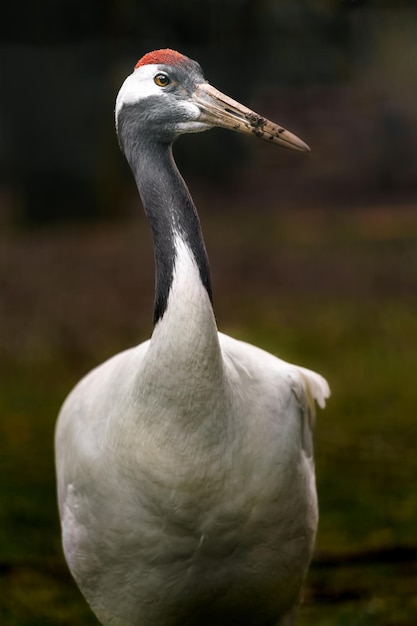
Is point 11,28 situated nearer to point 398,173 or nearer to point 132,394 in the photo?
point 398,173

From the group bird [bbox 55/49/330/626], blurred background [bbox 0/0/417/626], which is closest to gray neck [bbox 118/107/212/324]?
bird [bbox 55/49/330/626]

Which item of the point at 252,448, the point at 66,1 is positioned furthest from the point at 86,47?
the point at 252,448

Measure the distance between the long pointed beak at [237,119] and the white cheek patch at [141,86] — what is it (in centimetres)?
9

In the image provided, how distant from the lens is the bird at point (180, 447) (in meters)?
2.20

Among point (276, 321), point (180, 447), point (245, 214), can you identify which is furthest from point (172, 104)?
point (276, 321)

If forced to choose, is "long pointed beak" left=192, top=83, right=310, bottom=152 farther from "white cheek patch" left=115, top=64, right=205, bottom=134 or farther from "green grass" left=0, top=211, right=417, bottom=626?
"green grass" left=0, top=211, right=417, bottom=626

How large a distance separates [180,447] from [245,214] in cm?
350

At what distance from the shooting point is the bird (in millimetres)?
2195

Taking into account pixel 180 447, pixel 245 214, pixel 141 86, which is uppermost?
pixel 141 86

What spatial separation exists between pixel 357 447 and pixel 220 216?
60.5 inches

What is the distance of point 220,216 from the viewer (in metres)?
5.64

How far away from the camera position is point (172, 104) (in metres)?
2.24

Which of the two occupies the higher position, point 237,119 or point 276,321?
point 237,119

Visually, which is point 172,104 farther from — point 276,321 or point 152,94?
point 276,321
